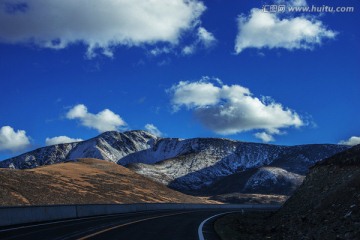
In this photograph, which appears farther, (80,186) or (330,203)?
(80,186)

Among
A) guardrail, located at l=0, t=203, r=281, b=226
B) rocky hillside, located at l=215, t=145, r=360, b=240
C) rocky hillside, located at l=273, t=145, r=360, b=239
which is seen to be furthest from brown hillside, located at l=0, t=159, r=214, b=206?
rocky hillside, located at l=273, t=145, r=360, b=239

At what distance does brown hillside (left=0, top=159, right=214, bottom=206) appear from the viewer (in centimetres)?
5006

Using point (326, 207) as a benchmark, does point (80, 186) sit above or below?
above

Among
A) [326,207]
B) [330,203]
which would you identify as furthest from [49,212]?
[330,203]

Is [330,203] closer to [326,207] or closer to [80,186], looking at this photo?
[326,207]

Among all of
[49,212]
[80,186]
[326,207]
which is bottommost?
[326,207]

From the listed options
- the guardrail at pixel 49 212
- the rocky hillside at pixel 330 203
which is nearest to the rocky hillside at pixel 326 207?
the rocky hillside at pixel 330 203

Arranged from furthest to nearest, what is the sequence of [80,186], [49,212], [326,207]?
[80,186] < [49,212] < [326,207]

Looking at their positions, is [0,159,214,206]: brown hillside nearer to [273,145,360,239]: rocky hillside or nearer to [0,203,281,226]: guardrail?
[0,203,281,226]: guardrail

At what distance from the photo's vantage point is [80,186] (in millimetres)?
69938

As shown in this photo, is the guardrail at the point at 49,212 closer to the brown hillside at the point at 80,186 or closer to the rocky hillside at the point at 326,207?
the rocky hillside at the point at 326,207

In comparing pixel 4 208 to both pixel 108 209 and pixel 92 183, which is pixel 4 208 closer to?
pixel 108 209

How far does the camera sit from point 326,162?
29.0 metres

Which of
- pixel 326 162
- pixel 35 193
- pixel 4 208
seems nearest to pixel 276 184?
pixel 35 193
